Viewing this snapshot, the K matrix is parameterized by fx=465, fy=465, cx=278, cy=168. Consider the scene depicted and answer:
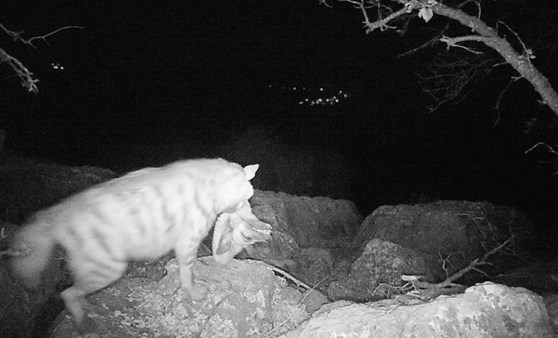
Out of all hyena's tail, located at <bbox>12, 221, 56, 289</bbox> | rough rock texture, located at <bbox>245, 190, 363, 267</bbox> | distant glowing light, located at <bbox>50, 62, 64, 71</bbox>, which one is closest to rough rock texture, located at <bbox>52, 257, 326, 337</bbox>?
hyena's tail, located at <bbox>12, 221, 56, 289</bbox>

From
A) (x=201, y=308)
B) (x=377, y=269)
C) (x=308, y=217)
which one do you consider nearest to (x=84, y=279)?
(x=201, y=308)

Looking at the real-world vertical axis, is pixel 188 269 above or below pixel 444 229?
above

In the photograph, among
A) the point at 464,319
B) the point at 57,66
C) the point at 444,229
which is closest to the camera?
the point at 464,319

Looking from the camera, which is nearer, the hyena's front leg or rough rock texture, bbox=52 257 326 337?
rough rock texture, bbox=52 257 326 337

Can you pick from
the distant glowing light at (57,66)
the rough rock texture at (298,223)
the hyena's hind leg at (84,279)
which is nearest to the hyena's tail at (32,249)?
the hyena's hind leg at (84,279)

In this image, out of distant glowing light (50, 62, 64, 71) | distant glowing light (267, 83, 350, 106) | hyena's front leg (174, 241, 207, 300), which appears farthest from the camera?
distant glowing light (267, 83, 350, 106)

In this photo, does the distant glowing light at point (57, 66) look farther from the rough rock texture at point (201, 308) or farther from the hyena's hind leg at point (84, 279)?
the hyena's hind leg at point (84, 279)

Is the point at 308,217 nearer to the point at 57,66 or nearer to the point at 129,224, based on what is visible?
the point at 129,224

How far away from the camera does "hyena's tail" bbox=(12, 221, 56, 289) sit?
14.3 ft

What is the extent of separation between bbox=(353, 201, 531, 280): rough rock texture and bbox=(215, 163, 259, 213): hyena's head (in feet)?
18.2

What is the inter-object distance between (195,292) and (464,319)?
2.62m

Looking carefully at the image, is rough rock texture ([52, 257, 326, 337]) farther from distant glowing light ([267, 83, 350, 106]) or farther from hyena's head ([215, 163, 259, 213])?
distant glowing light ([267, 83, 350, 106])

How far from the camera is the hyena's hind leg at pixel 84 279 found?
166 inches

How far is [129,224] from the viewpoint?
A: 14.5 feet
